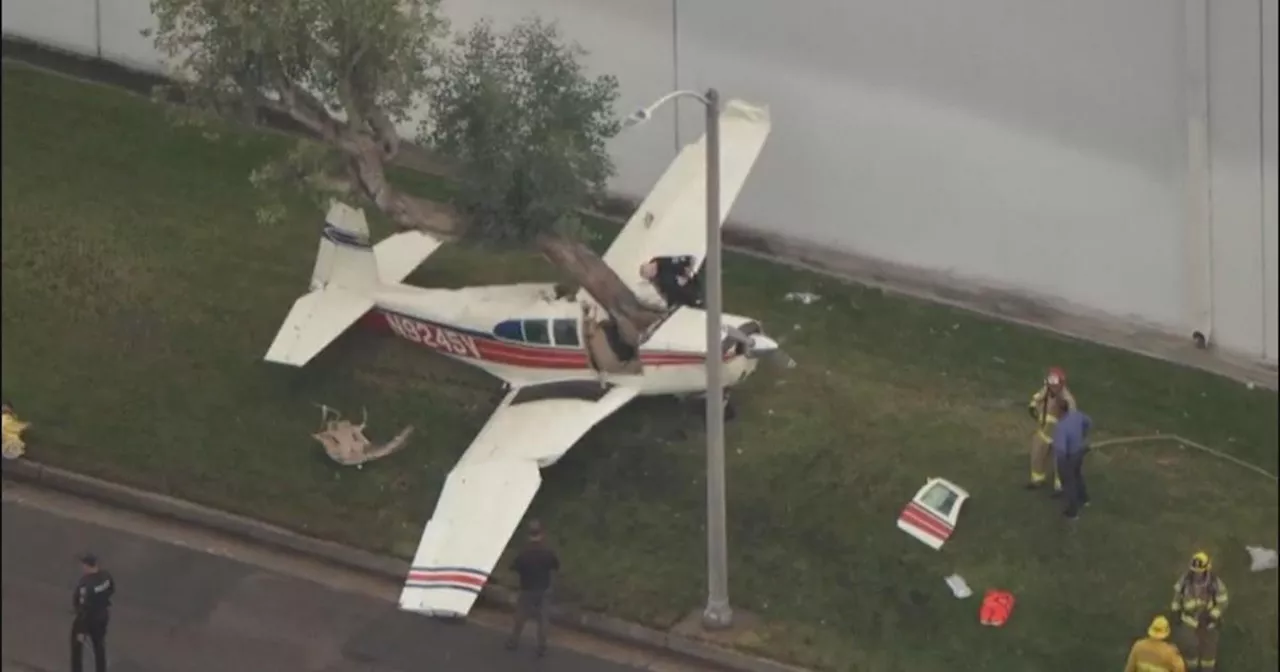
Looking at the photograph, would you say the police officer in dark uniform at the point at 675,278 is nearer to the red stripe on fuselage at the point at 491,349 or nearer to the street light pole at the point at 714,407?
the red stripe on fuselage at the point at 491,349

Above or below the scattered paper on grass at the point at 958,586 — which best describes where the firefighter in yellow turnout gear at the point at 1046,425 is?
above

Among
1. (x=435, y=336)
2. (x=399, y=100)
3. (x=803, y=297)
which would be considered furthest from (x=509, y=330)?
(x=803, y=297)

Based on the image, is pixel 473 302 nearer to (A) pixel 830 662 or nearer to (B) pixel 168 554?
(B) pixel 168 554

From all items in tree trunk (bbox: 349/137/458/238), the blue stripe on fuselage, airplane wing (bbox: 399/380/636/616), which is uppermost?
tree trunk (bbox: 349/137/458/238)

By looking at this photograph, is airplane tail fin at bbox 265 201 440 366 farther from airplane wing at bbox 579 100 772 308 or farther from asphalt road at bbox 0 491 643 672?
asphalt road at bbox 0 491 643 672

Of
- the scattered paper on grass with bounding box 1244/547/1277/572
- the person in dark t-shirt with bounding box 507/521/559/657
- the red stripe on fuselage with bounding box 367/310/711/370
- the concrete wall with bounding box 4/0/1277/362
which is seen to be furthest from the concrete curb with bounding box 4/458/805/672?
the concrete wall with bounding box 4/0/1277/362

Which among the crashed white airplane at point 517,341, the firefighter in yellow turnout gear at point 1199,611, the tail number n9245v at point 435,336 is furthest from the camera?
the tail number n9245v at point 435,336

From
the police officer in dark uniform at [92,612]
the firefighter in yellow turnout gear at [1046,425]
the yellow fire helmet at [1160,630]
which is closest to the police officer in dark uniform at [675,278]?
the firefighter in yellow turnout gear at [1046,425]

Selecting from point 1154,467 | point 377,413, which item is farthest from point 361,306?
point 1154,467

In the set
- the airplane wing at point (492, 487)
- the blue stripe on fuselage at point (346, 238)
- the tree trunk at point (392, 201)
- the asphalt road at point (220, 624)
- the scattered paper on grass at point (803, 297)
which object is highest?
the tree trunk at point (392, 201)
